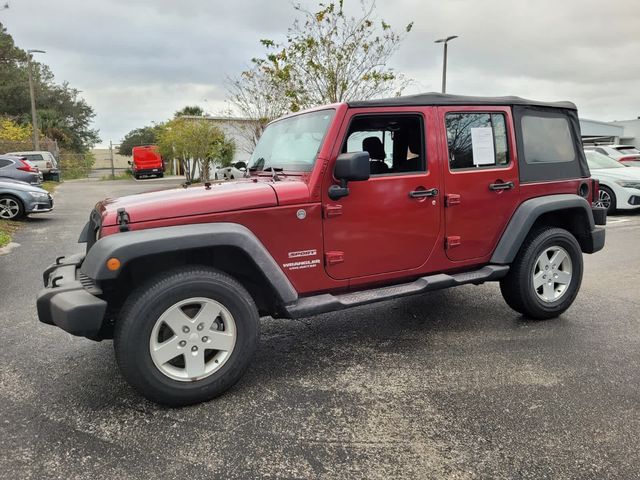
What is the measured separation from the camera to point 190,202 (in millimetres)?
2945

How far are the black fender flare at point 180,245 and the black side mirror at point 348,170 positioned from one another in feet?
2.09

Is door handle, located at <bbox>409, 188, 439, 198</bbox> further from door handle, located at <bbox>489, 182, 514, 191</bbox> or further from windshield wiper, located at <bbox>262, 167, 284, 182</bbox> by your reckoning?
windshield wiper, located at <bbox>262, 167, 284, 182</bbox>

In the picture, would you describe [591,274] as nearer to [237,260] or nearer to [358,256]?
[358,256]

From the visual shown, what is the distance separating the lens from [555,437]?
8.32 feet

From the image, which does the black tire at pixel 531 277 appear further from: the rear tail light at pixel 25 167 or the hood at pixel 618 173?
the rear tail light at pixel 25 167

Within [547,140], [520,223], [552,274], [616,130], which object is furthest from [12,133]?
[616,130]

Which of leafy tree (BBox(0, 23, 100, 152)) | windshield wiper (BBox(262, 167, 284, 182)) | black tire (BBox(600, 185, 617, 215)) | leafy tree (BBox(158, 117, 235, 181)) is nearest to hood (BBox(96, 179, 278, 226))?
windshield wiper (BBox(262, 167, 284, 182))

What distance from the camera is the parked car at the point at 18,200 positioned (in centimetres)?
1086

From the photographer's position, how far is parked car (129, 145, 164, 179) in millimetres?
34156

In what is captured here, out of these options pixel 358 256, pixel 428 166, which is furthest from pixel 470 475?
pixel 428 166

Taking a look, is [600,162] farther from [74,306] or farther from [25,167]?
[25,167]

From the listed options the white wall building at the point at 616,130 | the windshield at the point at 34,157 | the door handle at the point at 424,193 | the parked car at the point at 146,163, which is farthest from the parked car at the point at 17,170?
the white wall building at the point at 616,130

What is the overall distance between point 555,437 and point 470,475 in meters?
0.62

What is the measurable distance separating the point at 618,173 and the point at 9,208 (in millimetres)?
14108
